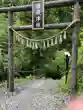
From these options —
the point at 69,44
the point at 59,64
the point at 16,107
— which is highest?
the point at 69,44

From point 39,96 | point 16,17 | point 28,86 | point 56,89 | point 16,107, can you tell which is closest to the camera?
point 16,107

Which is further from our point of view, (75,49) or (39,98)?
(39,98)

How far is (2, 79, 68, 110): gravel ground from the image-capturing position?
618 cm

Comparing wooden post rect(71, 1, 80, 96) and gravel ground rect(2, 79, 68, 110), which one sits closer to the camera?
wooden post rect(71, 1, 80, 96)

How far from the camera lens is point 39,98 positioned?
666 centimetres

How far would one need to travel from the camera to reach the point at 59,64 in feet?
29.4

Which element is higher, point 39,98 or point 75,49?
point 75,49

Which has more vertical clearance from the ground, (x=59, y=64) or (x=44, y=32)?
(x=44, y=32)

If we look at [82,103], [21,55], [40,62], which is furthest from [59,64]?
[82,103]

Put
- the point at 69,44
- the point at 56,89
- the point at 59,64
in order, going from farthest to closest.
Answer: the point at 69,44, the point at 59,64, the point at 56,89

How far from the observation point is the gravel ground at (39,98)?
618 cm

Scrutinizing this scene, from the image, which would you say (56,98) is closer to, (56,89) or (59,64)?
(56,89)

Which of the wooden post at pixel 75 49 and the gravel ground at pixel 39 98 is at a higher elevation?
the wooden post at pixel 75 49

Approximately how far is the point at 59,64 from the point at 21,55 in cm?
164
